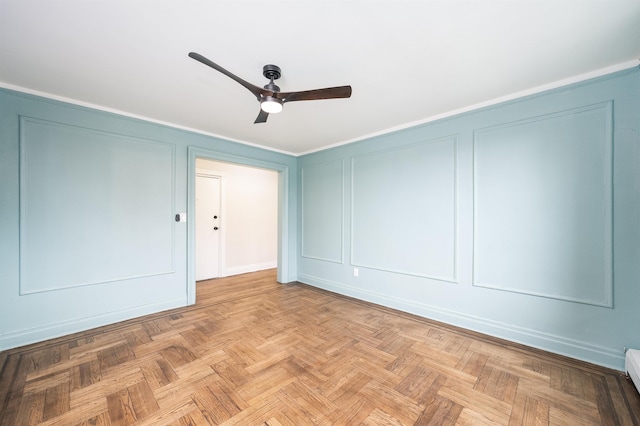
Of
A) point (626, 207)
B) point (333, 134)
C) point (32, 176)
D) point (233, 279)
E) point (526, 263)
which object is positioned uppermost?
point (333, 134)

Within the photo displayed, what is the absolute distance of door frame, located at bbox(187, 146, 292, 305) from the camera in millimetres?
3607

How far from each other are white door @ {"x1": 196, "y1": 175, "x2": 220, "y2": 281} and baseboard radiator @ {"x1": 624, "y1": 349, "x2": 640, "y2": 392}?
5.54 metres

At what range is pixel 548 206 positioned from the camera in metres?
2.41

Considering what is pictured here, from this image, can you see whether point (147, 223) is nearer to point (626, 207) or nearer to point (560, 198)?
point (560, 198)

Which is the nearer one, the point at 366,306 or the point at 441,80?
the point at 441,80

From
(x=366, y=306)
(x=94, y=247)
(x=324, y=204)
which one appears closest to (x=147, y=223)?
(x=94, y=247)

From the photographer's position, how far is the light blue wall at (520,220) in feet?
6.95

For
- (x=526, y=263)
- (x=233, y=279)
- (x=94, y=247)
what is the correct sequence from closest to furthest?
(x=526, y=263) < (x=94, y=247) < (x=233, y=279)

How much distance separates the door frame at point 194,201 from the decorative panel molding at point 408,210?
139cm

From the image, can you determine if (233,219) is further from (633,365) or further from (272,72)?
(633,365)

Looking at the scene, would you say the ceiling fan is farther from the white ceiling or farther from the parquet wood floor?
the parquet wood floor

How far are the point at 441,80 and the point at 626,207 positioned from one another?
179cm

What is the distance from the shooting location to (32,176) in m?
2.57

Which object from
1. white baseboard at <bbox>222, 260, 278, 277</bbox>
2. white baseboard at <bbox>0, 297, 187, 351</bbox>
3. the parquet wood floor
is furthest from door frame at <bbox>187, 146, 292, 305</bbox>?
white baseboard at <bbox>222, 260, 278, 277</bbox>
